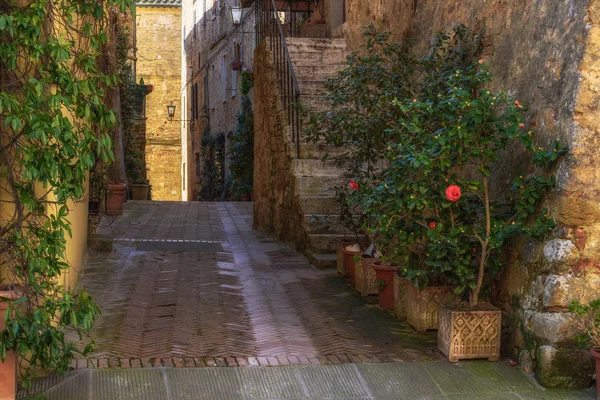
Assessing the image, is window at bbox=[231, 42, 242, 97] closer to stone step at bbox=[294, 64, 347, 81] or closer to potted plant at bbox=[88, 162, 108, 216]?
stone step at bbox=[294, 64, 347, 81]

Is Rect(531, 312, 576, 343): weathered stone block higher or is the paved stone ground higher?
Rect(531, 312, 576, 343): weathered stone block

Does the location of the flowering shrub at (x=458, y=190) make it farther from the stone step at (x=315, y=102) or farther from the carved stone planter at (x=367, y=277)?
the stone step at (x=315, y=102)

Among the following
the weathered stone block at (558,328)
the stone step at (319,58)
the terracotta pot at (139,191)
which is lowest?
the terracotta pot at (139,191)

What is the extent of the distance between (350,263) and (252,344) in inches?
95.3

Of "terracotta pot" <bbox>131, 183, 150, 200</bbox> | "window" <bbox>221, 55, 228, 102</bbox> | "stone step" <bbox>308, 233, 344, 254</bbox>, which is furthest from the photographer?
"window" <bbox>221, 55, 228, 102</bbox>

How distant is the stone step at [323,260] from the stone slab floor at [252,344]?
112 millimetres

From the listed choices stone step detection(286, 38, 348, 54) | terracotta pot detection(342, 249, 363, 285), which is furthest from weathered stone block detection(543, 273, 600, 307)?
stone step detection(286, 38, 348, 54)

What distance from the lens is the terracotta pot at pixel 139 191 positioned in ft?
64.0

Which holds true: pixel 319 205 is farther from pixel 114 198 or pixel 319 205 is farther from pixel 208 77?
pixel 208 77

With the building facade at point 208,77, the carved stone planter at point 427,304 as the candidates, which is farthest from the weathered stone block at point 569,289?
the building facade at point 208,77

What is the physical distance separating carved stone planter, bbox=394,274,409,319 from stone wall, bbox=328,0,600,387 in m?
0.83

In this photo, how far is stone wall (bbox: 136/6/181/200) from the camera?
31234 mm

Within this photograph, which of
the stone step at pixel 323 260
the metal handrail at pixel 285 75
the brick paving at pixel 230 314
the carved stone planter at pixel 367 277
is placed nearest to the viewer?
the brick paving at pixel 230 314

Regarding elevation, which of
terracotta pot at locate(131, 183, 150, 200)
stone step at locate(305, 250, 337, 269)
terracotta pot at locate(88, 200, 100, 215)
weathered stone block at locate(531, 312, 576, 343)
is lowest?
terracotta pot at locate(131, 183, 150, 200)
